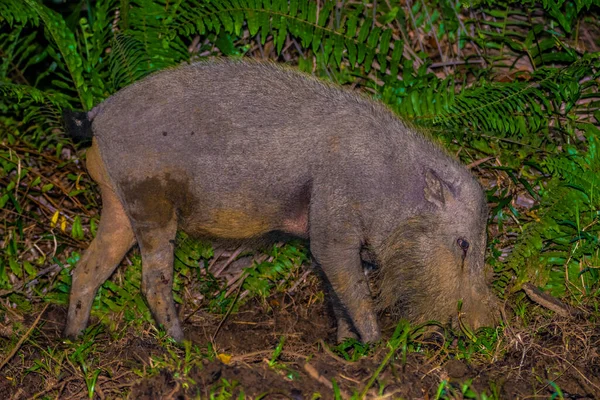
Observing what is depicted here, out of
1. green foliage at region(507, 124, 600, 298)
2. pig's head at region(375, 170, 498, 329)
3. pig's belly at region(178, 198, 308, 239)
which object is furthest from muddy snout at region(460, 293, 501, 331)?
pig's belly at region(178, 198, 308, 239)

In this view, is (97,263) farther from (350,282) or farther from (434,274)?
(434,274)

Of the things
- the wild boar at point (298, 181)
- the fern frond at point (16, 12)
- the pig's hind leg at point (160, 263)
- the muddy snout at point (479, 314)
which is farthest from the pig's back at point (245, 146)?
the fern frond at point (16, 12)

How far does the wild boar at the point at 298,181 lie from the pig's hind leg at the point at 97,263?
0.24 meters

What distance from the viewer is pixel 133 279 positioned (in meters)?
6.38

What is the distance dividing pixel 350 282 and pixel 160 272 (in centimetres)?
135

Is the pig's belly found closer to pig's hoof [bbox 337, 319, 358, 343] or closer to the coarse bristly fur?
the coarse bristly fur

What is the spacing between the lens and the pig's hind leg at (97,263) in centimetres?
593

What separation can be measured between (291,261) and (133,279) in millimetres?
1258

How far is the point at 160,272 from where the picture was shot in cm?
578

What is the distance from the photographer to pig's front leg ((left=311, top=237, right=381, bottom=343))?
5453 millimetres

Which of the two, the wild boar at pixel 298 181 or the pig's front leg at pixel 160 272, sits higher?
the wild boar at pixel 298 181

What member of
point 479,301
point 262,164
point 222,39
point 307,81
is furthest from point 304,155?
point 222,39

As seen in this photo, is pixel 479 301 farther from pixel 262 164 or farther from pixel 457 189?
pixel 262 164

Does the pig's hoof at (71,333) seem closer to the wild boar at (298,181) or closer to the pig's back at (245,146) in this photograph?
the wild boar at (298,181)
